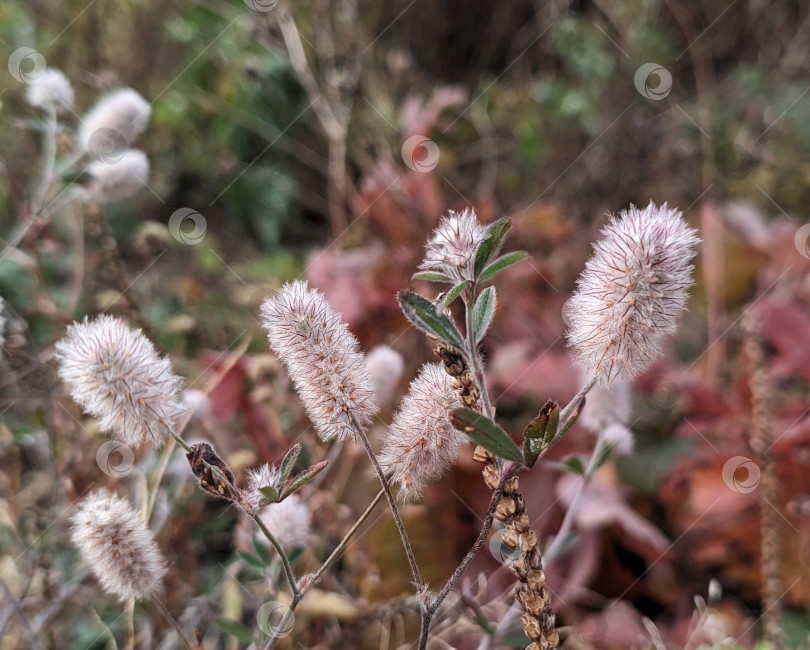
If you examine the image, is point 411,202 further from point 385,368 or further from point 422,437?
point 422,437

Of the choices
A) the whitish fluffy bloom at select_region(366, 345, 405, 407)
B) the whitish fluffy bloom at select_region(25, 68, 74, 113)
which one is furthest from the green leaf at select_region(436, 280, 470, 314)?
the whitish fluffy bloom at select_region(25, 68, 74, 113)

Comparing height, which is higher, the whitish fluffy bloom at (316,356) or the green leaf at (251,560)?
the whitish fluffy bloom at (316,356)

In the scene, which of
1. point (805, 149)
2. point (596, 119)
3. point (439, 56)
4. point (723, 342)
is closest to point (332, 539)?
point (723, 342)

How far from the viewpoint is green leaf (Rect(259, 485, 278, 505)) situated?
31 centimetres

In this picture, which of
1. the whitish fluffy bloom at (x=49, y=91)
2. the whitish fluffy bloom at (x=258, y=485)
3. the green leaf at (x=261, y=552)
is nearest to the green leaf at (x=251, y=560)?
the green leaf at (x=261, y=552)

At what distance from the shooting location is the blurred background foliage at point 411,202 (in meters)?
0.79

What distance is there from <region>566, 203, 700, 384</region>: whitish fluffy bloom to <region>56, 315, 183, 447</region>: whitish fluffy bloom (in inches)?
7.3

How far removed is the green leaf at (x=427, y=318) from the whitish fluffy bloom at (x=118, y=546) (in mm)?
174

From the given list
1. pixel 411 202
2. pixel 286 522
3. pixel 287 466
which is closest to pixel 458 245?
pixel 287 466

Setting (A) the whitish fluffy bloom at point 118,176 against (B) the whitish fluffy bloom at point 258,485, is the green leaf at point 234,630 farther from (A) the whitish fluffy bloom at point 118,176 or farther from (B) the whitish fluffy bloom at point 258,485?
(A) the whitish fluffy bloom at point 118,176

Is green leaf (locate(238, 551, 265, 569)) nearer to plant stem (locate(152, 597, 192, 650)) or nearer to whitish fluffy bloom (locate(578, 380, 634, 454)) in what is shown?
plant stem (locate(152, 597, 192, 650))

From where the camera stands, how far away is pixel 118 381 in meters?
0.32

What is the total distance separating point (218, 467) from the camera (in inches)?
13.0

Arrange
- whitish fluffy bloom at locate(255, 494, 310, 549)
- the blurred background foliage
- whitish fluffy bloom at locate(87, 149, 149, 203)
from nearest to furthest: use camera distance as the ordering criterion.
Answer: whitish fluffy bloom at locate(255, 494, 310, 549)
whitish fluffy bloom at locate(87, 149, 149, 203)
the blurred background foliage
